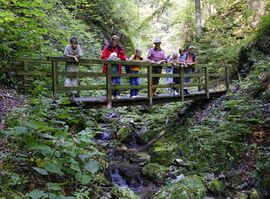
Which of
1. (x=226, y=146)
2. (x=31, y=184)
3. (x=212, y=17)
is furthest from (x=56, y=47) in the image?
(x=212, y=17)

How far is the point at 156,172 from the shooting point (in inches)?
334

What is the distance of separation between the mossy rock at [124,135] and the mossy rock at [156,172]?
2504mm

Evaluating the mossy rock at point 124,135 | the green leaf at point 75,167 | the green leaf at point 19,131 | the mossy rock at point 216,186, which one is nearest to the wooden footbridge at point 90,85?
the mossy rock at point 124,135

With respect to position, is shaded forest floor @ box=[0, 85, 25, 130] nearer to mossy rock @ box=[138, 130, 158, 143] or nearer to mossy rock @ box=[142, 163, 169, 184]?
mossy rock @ box=[142, 163, 169, 184]

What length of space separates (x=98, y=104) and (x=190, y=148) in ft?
10.9

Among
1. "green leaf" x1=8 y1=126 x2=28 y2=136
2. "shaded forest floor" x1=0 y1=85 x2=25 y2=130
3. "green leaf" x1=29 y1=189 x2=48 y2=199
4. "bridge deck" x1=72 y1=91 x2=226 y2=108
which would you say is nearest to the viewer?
"green leaf" x1=29 y1=189 x2=48 y2=199

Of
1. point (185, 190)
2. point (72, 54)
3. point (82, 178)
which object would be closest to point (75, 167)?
point (82, 178)

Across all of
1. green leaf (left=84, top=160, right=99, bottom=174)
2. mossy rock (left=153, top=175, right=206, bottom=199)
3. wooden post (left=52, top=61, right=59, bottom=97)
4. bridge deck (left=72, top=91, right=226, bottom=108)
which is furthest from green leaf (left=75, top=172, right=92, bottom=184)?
bridge deck (left=72, top=91, right=226, bottom=108)

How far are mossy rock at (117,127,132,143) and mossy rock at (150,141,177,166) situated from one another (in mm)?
1236

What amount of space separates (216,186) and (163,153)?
2.44 meters

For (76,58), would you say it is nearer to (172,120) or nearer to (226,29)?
(172,120)

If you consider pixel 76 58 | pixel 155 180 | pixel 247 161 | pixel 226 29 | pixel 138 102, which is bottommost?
pixel 155 180

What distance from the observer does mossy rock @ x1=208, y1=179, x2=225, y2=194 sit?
294 inches

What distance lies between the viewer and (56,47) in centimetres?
1396
